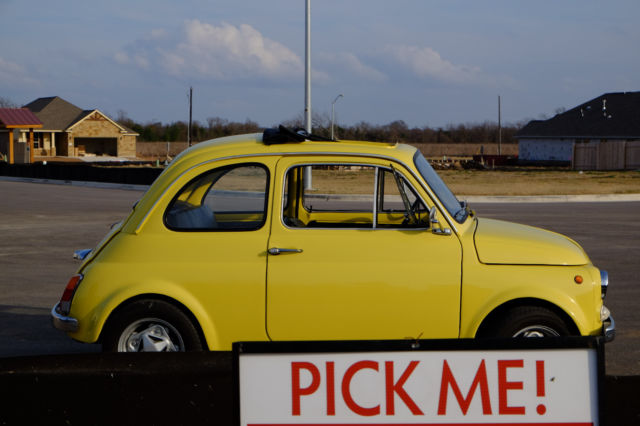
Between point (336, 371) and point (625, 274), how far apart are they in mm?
9648

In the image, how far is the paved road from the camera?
25.6 feet

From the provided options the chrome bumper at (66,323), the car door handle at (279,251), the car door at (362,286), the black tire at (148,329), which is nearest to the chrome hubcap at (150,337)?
the black tire at (148,329)

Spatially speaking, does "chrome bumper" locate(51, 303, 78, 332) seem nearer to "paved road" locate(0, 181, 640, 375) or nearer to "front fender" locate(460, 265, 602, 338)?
"paved road" locate(0, 181, 640, 375)

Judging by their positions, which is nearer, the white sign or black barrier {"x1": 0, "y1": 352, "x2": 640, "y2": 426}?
the white sign

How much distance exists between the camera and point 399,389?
291 centimetres

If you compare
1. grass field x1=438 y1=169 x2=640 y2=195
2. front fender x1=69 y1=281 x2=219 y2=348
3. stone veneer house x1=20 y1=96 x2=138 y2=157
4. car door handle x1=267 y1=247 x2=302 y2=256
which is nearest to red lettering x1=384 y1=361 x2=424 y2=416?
car door handle x1=267 y1=247 x2=302 y2=256

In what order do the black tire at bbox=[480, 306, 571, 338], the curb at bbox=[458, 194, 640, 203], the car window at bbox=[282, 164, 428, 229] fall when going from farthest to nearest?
the curb at bbox=[458, 194, 640, 203] < the car window at bbox=[282, 164, 428, 229] < the black tire at bbox=[480, 306, 571, 338]

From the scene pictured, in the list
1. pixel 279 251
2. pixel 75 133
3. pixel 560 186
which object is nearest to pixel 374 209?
pixel 279 251

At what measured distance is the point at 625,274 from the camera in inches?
456

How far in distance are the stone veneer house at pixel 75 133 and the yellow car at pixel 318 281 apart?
3028 inches

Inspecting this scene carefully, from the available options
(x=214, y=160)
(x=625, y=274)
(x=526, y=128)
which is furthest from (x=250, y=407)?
(x=526, y=128)

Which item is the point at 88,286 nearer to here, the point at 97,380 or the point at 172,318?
the point at 172,318

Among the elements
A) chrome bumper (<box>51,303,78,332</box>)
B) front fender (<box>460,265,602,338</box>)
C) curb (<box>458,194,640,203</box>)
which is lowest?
curb (<box>458,194,640,203</box>)

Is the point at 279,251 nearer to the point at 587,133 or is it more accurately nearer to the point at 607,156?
the point at 607,156
